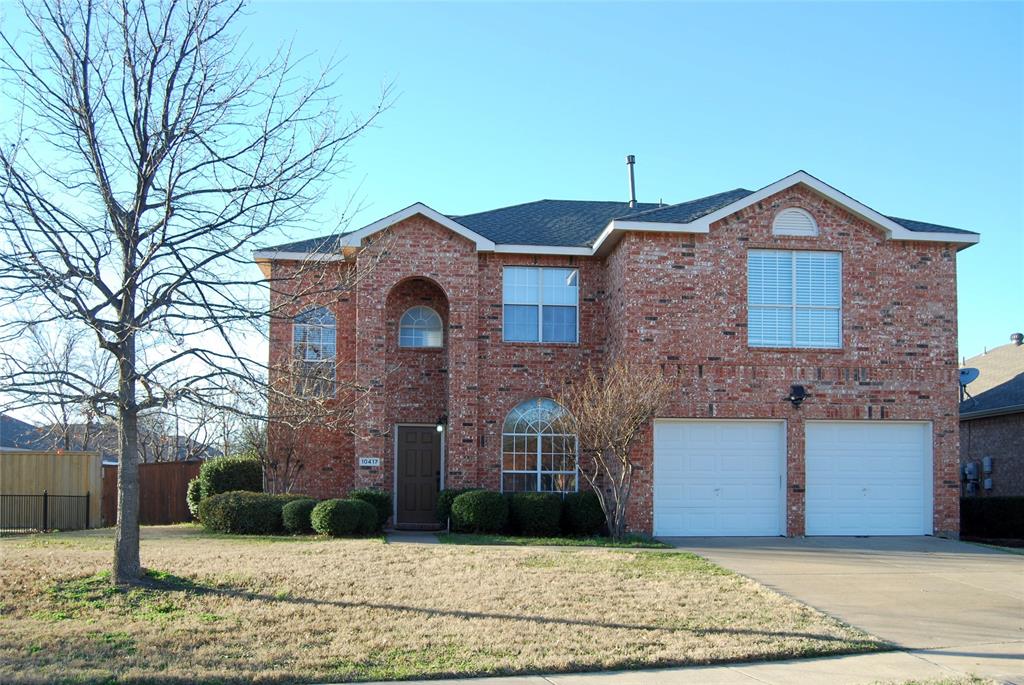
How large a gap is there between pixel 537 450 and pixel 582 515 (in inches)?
85.9

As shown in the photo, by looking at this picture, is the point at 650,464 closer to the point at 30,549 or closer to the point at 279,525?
the point at 279,525

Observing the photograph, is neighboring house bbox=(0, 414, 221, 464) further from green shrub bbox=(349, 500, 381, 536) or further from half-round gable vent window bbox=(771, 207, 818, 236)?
half-round gable vent window bbox=(771, 207, 818, 236)

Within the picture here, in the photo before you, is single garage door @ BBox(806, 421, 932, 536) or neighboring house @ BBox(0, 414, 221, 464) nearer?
single garage door @ BBox(806, 421, 932, 536)

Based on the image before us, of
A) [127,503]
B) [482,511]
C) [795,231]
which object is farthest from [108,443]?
[795,231]

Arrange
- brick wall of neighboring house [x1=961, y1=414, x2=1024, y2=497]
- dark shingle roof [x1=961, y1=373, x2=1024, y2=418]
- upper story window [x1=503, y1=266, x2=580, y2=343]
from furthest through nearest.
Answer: dark shingle roof [x1=961, y1=373, x2=1024, y2=418], brick wall of neighboring house [x1=961, y1=414, x2=1024, y2=497], upper story window [x1=503, y1=266, x2=580, y2=343]

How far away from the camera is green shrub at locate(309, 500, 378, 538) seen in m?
16.9

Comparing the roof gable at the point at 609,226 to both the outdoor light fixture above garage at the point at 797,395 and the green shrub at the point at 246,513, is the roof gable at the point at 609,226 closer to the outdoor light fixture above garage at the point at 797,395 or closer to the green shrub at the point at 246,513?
the outdoor light fixture above garage at the point at 797,395

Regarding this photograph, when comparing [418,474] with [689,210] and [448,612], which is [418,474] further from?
[448,612]

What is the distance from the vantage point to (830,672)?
→ 27.9 ft

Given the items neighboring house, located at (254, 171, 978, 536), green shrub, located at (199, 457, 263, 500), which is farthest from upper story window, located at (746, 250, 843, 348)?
green shrub, located at (199, 457, 263, 500)

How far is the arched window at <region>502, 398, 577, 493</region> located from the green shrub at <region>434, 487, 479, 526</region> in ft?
3.86

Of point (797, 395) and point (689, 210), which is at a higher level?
point (689, 210)

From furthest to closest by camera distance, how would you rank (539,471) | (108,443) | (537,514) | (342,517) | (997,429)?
1. (108,443)
2. (997,429)
3. (539,471)
4. (537,514)
5. (342,517)

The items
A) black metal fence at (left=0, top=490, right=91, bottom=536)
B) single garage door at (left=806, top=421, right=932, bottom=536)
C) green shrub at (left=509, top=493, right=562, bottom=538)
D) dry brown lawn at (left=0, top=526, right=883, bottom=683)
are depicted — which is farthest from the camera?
black metal fence at (left=0, top=490, right=91, bottom=536)
